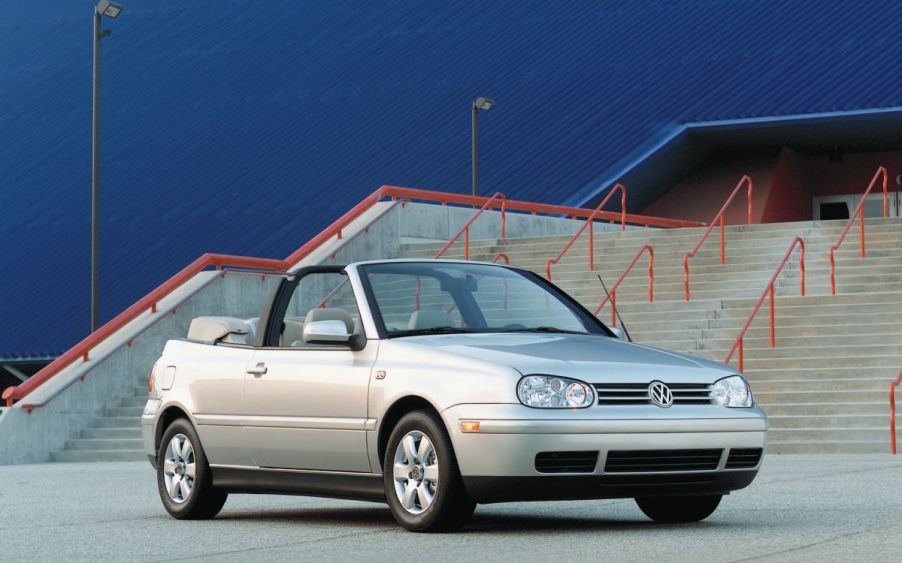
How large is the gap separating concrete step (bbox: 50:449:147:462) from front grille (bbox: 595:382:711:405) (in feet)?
42.6

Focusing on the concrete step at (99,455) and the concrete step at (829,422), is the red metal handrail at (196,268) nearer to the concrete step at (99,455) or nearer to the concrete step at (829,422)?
the concrete step at (99,455)

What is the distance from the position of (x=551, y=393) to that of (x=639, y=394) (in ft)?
1.70

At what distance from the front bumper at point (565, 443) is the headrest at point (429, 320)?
38.7 inches

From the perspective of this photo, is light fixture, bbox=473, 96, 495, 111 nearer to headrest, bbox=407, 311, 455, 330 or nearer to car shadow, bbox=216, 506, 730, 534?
car shadow, bbox=216, 506, 730, 534

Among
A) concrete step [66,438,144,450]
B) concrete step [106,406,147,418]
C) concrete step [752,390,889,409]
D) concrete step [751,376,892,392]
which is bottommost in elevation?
concrete step [66,438,144,450]

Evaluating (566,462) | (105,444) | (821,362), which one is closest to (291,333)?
(566,462)

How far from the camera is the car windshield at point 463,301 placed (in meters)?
10.1

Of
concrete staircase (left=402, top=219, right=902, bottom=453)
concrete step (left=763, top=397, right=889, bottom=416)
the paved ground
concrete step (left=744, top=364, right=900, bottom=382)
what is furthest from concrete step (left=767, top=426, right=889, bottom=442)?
Result: the paved ground

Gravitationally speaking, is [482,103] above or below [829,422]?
above

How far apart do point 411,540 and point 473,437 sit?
0.66m

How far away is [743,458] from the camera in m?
9.60

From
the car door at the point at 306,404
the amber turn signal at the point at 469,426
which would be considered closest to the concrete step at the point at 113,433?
the car door at the point at 306,404

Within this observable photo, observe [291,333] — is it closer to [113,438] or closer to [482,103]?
[113,438]

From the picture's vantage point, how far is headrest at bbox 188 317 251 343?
445 inches
